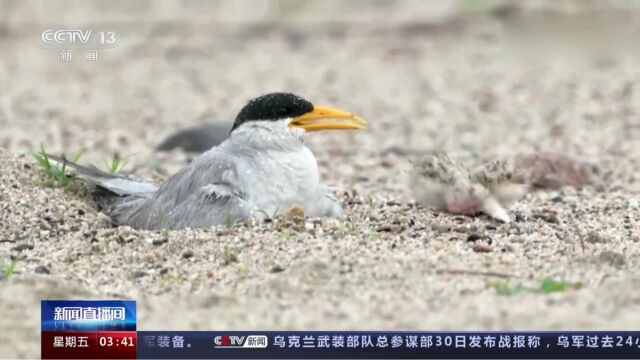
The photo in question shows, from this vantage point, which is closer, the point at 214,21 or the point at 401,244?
the point at 401,244

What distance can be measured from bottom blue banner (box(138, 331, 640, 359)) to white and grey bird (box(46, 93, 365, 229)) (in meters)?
1.32

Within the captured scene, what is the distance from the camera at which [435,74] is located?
1174 centimetres

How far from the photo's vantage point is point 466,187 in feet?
18.8

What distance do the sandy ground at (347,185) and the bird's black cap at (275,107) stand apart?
524mm

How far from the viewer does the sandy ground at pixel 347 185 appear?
4.52 metres

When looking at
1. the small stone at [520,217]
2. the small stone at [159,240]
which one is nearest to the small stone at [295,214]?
the small stone at [159,240]

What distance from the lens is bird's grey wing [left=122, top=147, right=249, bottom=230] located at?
550 cm

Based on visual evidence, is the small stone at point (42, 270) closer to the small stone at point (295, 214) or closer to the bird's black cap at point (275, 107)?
the small stone at point (295, 214)

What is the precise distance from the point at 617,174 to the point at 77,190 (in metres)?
3.31

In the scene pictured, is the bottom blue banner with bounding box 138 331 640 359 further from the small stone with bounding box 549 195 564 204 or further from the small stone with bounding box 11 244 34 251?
the small stone with bounding box 549 195 564 204

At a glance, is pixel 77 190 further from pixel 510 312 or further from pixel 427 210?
pixel 510 312

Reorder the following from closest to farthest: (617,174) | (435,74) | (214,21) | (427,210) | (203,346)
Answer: (203,346) → (427,210) → (617,174) → (435,74) → (214,21)

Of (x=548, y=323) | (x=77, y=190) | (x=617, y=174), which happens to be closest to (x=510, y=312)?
(x=548, y=323)

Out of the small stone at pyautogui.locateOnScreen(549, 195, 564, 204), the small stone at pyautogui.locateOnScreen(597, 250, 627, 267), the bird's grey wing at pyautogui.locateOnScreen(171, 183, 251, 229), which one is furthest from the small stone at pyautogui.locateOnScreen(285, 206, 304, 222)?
the small stone at pyautogui.locateOnScreen(549, 195, 564, 204)
